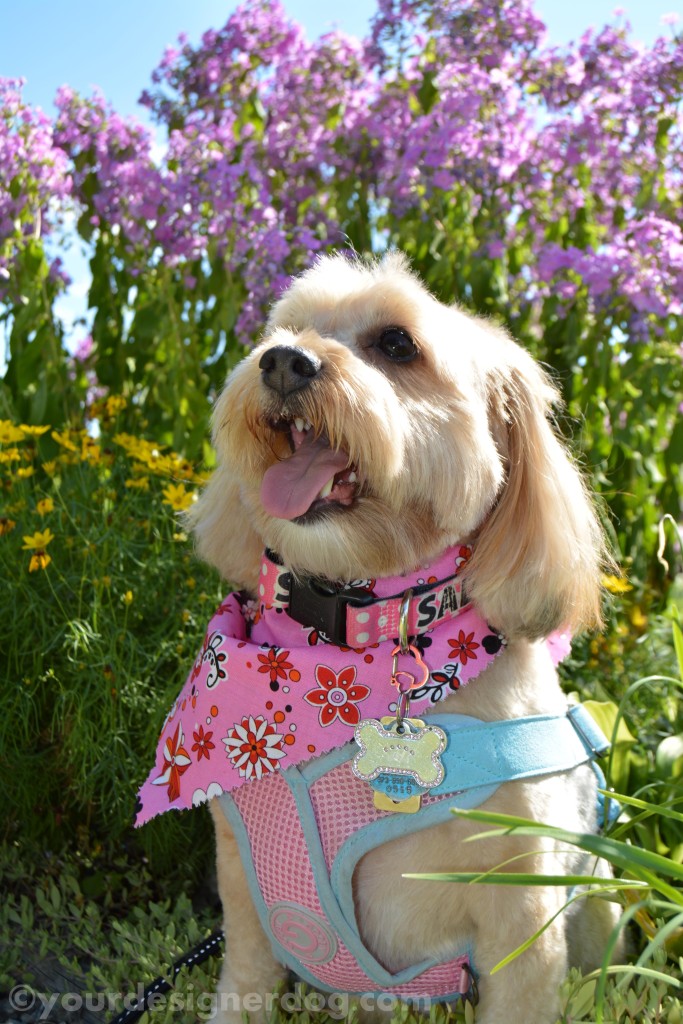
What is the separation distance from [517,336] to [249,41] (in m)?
1.62

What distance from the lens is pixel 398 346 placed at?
1926mm

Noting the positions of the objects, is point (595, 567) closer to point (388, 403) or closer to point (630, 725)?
Result: point (388, 403)

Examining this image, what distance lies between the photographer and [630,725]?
3131 millimetres

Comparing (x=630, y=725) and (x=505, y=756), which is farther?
(x=630, y=725)

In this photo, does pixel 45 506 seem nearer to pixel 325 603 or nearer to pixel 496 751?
pixel 325 603

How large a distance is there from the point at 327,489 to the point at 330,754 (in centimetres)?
48

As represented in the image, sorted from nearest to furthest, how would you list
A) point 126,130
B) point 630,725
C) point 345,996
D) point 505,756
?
1. point 505,756
2. point 345,996
3. point 630,725
4. point 126,130

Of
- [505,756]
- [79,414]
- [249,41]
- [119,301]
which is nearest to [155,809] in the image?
[505,756]

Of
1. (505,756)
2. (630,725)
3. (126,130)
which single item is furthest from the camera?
(126,130)

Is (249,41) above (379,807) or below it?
above

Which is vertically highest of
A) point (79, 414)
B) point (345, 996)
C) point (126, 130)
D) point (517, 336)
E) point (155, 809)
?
point (126, 130)

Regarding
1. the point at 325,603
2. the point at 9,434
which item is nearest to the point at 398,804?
the point at 325,603

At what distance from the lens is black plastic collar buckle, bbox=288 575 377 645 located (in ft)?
5.99

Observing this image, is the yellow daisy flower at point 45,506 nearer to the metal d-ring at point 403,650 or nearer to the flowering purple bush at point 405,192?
the flowering purple bush at point 405,192
